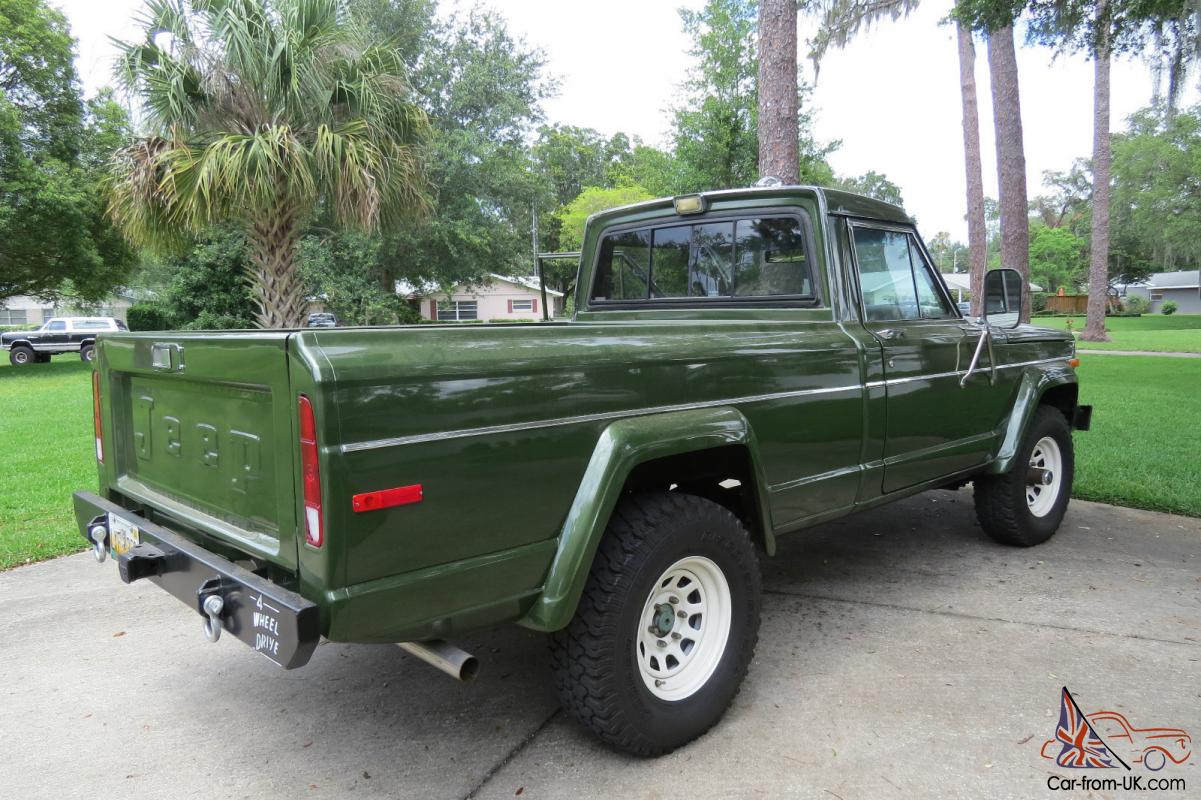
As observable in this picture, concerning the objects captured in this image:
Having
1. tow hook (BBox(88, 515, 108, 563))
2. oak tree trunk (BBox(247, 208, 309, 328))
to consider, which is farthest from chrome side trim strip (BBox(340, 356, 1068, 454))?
oak tree trunk (BBox(247, 208, 309, 328))

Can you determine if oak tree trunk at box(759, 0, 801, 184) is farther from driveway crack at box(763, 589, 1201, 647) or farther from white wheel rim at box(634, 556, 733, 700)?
white wheel rim at box(634, 556, 733, 700)

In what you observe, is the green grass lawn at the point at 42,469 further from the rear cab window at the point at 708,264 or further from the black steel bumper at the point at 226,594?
the rear cab window at the point at 708,264

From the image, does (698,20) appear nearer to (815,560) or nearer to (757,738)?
(815,560)

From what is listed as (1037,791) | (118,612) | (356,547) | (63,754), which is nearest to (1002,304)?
(1037,791)

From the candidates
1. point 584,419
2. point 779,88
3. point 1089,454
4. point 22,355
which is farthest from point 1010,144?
point 22,355

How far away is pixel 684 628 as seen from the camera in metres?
2.83

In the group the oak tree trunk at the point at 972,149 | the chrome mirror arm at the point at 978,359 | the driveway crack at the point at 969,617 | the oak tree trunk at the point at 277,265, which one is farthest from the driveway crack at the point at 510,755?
the oak tree trunk at the point at 972,149

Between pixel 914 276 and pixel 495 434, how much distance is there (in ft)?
8.78

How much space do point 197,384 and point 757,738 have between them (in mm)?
2241

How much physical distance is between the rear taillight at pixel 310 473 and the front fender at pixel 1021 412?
377cm

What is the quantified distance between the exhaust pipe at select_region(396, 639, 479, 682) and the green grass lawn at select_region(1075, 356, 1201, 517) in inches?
222

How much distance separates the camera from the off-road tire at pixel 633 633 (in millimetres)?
2471

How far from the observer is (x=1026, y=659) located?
335 cm

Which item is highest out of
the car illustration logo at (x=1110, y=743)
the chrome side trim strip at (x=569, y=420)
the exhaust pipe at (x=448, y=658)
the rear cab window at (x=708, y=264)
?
the rear cab window at (x=708, y=264)
